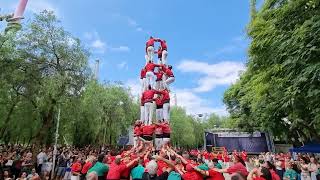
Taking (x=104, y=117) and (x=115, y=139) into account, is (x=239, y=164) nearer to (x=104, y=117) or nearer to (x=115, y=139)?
(x=104, y=117)

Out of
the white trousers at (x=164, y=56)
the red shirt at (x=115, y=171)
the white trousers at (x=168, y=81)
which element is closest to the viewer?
the red shirt at (x=115, y=171)

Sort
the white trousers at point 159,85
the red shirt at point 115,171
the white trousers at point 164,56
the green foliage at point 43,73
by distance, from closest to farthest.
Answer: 1. the red shirt at point 115,171
2. the white trousers at point 159,85
3. the white trousers at point 164,56
4. the green foliage at point 43,73

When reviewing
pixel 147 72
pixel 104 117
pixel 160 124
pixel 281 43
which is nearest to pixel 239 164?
pixel 281 43

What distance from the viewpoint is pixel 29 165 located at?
52.4 feet

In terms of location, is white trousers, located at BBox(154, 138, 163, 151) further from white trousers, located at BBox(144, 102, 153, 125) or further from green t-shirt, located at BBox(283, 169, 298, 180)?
green t-shirt, located at BBox(283, 169, 298, 180)

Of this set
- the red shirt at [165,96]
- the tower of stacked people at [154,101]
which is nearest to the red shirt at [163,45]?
the tower of stacked people at [154,101]

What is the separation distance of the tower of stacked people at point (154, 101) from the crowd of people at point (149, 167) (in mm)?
480

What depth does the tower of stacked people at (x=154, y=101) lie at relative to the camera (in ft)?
43.6

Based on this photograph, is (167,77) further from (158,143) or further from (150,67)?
(158,143)

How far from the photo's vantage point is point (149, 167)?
25.5 feet

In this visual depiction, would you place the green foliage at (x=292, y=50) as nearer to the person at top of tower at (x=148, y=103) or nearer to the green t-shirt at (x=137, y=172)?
the person at top of tower at (x=148, y=103)

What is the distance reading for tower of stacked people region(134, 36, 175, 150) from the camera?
13.3 meters

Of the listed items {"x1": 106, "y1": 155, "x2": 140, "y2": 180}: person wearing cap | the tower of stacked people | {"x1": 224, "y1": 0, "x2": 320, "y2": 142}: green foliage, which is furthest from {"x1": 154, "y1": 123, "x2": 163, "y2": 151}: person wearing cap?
{"x1": 106, "y1": 155, "x2": 140, "y2": 180}: person wearing cap

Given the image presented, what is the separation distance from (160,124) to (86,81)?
928 cm
